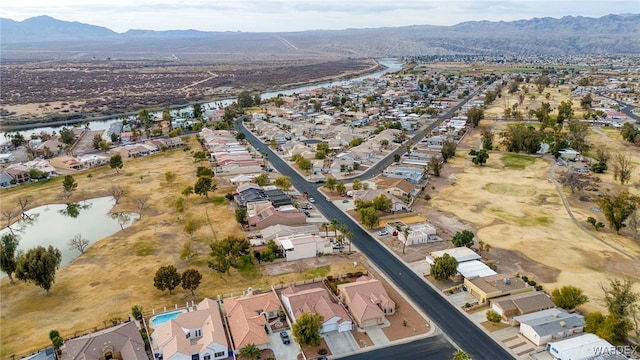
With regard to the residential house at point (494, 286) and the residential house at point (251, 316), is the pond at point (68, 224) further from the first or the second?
the residential house at point (494, 286)

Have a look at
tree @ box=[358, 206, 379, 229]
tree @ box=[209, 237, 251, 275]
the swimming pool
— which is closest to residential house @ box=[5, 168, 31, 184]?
tree @ box=[209, 237, 251, 275]

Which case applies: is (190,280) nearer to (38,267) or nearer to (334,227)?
(38,267)

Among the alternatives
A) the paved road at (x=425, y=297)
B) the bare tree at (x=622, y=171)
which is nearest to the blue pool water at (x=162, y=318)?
the paved road at (x=425, y=297)

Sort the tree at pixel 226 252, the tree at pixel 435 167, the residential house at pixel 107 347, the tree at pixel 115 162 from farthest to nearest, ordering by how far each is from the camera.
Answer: the tree at pixel 115 162 < the tree at pixel 435 167 < the tree at pixel 226 252 < the residential house at pixel 107 347

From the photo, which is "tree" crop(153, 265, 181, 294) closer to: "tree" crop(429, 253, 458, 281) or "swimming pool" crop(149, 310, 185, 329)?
"swimming pool" crop(149, 310, 185, 329)

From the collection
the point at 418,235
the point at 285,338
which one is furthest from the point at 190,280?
the point at 418,235

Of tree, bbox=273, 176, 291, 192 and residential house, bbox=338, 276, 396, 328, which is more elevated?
tree, bbox=273, 176, 291, 192
